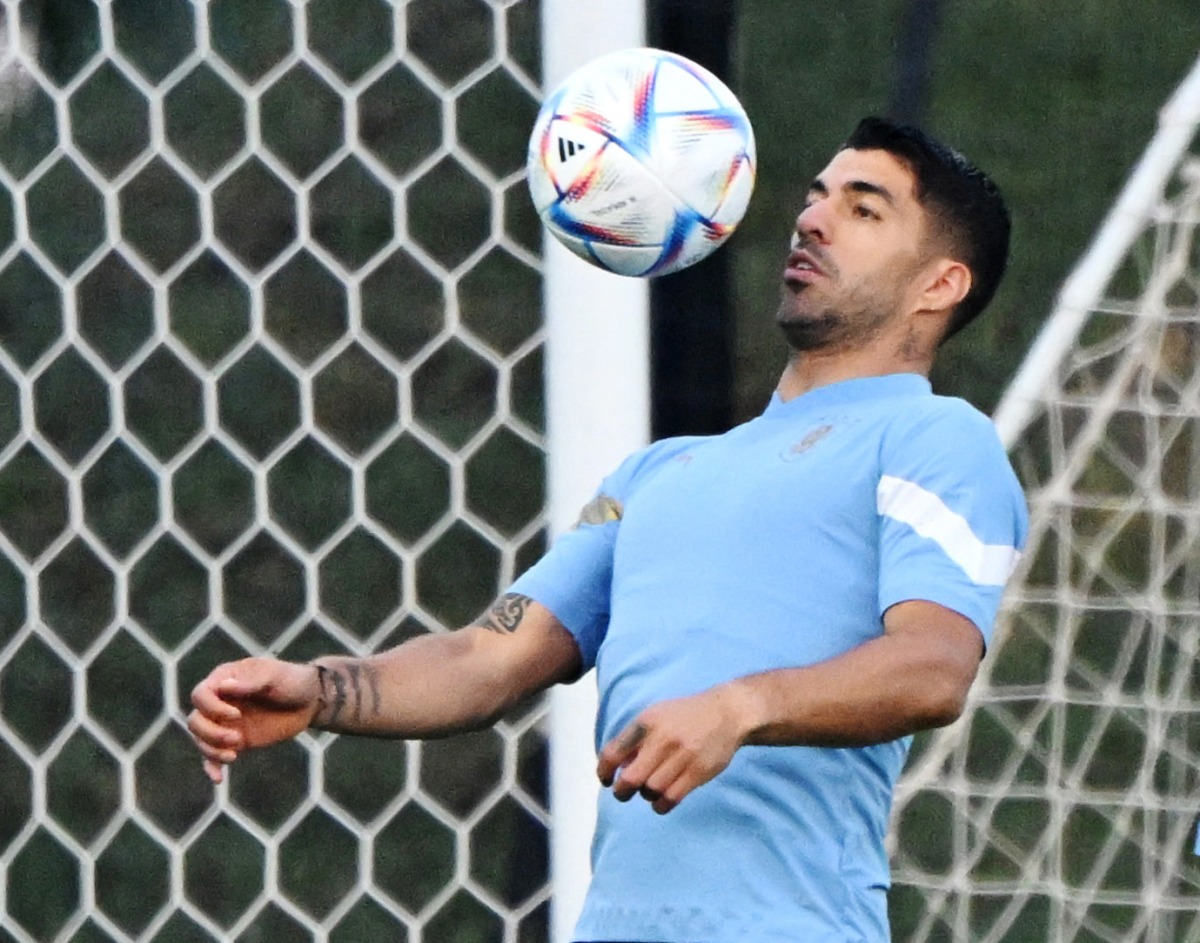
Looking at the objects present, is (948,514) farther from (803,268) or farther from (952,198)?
(952,198)

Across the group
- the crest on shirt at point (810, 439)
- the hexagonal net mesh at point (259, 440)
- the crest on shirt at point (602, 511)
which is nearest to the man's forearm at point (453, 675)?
the crest on shirt at point (602, 511)

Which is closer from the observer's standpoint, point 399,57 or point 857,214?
point 857,214

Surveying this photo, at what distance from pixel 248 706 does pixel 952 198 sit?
108 centimetres

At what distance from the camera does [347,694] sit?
2520mm

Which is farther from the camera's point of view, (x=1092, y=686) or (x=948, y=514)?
(x=1092, y=686)

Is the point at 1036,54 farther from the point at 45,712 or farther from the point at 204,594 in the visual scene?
the point at 45,712

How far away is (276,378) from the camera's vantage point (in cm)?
361

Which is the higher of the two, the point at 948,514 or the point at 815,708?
the point at 948,514

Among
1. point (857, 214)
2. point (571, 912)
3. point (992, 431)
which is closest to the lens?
point (992, 431)

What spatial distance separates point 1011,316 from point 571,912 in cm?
123

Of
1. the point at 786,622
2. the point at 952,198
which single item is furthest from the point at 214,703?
the point at 952,198

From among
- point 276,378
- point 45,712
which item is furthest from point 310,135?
point 45,712

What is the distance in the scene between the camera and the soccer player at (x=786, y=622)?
2.16 m

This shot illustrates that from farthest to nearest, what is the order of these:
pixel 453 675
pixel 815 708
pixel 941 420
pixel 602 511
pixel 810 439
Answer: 1. pixel 602 511
2. pixel 453 675
3. pixel 810 439
4. pixel 941 420
5. pixel 815 708
